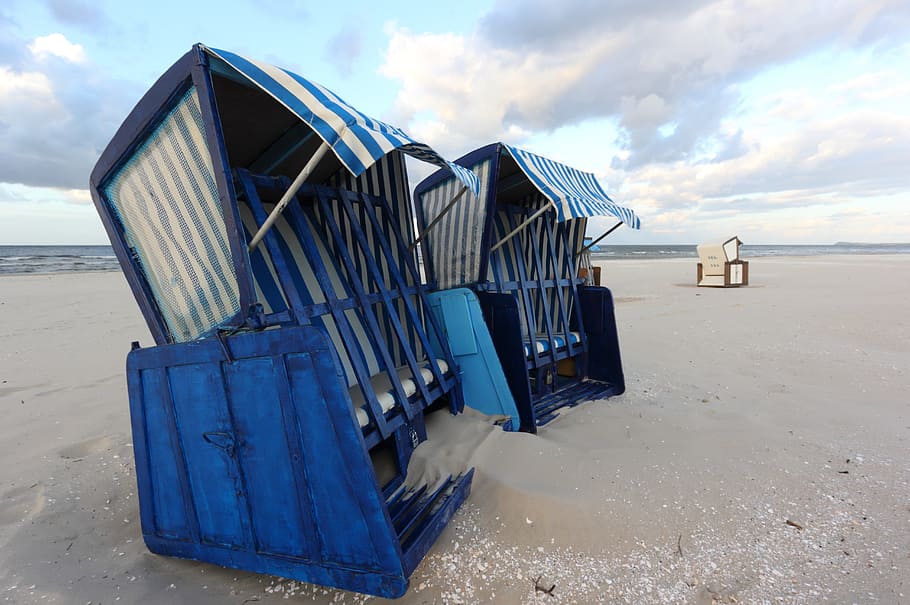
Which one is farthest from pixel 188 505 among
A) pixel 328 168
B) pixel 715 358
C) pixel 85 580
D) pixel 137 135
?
pixel 715 358

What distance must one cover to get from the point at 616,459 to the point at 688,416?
1488 millimetres

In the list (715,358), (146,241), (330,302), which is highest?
(146,241)

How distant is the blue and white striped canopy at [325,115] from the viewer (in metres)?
2.22

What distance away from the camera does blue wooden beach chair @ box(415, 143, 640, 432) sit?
15.0ft

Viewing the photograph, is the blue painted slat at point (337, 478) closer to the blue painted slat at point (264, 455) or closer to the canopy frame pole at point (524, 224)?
the blue painted slat at point (264, 455)

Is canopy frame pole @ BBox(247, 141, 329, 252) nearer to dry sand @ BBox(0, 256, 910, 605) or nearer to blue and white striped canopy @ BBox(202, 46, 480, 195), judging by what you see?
blue and white striped canopy @ BBox(202, 46, 480, 195)

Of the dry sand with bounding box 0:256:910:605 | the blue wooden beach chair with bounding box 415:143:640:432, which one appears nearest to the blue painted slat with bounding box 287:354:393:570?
the dry sand with bounding box 0:256:910:605

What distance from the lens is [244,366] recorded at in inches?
95.1

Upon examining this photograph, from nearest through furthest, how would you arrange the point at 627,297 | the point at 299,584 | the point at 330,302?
the point at 299,584
the point at 330,302
the point at 627,297

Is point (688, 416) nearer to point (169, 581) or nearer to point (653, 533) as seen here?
point (653, 533)

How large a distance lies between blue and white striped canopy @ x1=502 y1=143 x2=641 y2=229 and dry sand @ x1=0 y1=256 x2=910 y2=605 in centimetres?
208

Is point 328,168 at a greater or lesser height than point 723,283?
greater

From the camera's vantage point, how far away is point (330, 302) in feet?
11.1

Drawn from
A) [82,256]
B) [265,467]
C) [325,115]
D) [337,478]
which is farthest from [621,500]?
[82,256]
